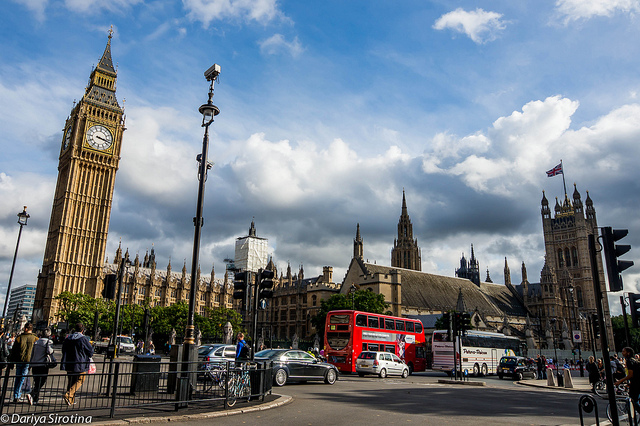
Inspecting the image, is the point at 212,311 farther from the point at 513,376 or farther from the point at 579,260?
the point at 579,260

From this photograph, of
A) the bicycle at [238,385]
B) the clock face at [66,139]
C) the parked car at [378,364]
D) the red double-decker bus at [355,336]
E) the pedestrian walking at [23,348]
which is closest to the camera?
the pedestrian walking at [23,348]

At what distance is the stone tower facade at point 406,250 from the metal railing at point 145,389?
90.8 m

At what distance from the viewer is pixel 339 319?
31.2 meters

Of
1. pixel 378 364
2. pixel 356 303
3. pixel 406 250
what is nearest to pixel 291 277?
pixel 406 250

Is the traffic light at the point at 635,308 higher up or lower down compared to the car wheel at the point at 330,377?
higher up

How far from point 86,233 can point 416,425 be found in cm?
9270

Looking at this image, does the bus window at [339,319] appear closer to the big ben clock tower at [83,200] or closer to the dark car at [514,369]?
the dark car at [514,369]

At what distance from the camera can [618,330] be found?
11269cm

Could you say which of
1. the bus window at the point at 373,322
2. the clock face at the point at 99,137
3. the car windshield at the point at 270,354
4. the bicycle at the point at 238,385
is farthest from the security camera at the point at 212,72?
the clock face at the point at 99,137

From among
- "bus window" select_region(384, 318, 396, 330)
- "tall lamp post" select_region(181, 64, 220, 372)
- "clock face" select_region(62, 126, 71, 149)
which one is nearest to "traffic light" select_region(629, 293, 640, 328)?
"tall lamp post" select_region(181, 64, 220, 372)

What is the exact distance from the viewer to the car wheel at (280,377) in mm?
18484

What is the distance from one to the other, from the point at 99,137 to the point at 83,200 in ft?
43.4

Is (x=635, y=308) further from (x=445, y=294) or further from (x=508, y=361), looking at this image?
(x=445, y=294)

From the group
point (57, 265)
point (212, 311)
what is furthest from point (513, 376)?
point (57, 265)
